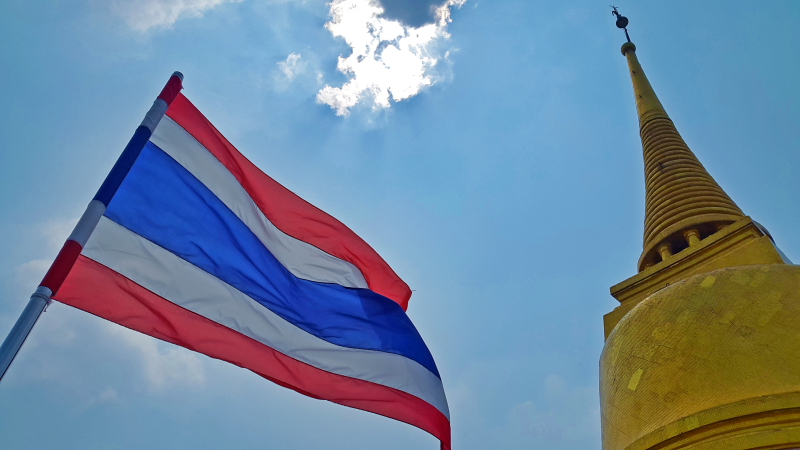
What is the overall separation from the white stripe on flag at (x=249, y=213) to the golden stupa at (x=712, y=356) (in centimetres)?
447

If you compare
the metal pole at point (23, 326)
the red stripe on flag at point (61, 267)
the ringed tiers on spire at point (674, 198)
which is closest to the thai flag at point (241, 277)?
the red stripe on flag at point (61, 267)

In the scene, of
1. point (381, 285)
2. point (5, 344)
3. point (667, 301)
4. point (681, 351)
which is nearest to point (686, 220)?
point (667, 301)

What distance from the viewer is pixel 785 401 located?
776 cm

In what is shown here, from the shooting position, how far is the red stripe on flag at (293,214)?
6.57 metres

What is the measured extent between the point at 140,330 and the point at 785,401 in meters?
7.14

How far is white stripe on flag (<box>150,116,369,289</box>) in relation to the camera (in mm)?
6266

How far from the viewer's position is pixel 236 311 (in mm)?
6270

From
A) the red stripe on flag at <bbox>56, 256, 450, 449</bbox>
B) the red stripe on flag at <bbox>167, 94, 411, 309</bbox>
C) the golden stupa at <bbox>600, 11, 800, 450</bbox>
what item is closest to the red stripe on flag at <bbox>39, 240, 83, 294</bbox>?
the red stripe on flag at <bbox>56, 256, 450, 449</bbox>

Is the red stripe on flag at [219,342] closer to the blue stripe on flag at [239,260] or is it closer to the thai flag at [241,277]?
the thai flag at [241,277]

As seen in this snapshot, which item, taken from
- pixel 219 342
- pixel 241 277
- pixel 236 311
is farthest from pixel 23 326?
pixel 241 277

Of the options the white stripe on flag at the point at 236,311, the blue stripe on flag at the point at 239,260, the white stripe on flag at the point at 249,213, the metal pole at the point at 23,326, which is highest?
the white stripe on flag at the point at 249,213

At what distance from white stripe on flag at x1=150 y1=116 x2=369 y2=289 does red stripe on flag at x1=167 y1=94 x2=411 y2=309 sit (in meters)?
0.08

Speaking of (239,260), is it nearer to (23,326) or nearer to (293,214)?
(293,214)

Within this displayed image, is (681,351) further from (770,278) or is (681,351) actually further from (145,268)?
(145,268)
